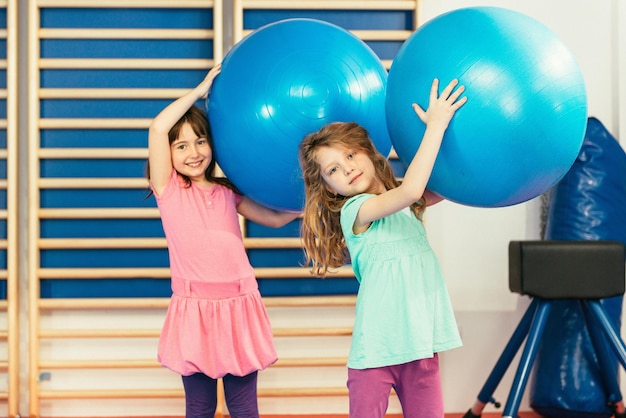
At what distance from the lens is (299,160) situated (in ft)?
6.19

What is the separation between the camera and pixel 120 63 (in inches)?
123

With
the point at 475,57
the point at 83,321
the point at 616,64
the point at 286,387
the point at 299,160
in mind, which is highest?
the point at 616,64

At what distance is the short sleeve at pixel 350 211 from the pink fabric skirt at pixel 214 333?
0.45 meters

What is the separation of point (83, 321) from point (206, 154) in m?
1.46

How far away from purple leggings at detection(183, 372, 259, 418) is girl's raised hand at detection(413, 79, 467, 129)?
97cm

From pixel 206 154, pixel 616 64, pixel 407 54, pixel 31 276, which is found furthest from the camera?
pixel 616 64

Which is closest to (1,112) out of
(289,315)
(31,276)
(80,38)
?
(80,38)

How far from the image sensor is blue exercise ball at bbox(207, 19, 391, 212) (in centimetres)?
188

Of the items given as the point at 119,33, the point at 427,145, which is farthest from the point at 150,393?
the point at 427,145

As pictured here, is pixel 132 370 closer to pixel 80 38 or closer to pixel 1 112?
pixel 1 112

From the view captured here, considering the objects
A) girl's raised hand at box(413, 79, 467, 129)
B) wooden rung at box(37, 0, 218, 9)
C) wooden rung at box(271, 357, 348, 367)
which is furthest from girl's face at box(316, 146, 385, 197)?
wooden rung at box(37, 0, 218, 9)

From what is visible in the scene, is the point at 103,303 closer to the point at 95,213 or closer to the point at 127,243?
the point at 127,243

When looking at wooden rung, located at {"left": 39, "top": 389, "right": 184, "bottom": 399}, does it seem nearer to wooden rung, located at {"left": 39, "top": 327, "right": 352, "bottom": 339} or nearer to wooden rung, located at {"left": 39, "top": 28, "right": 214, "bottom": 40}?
wooden rung, located at {"left": 39, "top": 327, "right": 352, "bottom": 339}

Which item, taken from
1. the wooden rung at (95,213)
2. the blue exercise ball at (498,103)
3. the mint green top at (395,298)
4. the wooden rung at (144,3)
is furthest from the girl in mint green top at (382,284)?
the wooden rung at (144,3)
